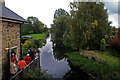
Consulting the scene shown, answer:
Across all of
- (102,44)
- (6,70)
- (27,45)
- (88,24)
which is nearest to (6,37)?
(6,70)

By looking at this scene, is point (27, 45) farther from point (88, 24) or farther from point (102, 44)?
point (102, 44)

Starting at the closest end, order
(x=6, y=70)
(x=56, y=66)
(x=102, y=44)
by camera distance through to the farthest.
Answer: (x=6, y=70) < (x=56, y=66) < (x=102, y=44)

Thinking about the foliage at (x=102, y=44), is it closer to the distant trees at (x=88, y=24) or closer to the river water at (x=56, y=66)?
the distant trees at (x=88, y=24)

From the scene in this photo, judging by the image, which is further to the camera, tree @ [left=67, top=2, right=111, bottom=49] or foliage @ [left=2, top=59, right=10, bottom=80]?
tree @ [left=67, top=2, right=111, bottom=49]

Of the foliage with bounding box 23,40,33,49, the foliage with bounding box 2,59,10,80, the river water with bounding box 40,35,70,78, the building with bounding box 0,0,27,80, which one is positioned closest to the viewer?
the building with bounding box 0,0,27,80

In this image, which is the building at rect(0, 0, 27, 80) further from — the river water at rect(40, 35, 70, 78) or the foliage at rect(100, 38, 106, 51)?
the foliage at rect(100, 38, 106, 51)

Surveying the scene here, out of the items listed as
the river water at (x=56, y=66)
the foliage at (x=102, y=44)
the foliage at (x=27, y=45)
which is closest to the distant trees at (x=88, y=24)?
the foliage at (x=102, y=44)

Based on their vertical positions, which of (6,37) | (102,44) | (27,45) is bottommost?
(27,45)

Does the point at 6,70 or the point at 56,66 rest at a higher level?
the point at 6,70

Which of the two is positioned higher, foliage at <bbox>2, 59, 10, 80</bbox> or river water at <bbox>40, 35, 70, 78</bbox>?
foliage at <bbox>2, 59, 10, 80</bbox>

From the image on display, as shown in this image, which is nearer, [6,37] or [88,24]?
[6,37]

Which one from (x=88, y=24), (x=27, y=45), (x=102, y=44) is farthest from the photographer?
(x=27, y=45)

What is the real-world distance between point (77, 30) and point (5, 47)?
29.8 feet

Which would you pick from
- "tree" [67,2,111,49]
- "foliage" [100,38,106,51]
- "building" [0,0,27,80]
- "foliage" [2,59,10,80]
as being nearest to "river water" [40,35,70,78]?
"foliage" [2,59,10,80]
